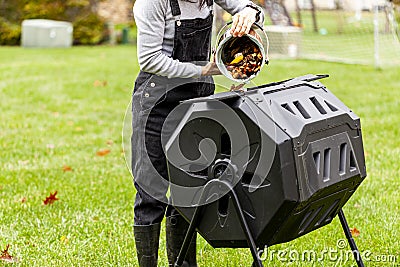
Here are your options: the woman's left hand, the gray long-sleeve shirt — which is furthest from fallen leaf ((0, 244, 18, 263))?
the woman's left hand

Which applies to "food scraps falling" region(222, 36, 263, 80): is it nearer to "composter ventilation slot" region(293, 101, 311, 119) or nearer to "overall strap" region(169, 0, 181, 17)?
"composter ventilation slot" region(293, 101, 311, 119)

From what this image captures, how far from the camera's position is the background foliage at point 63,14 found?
52.5 feet

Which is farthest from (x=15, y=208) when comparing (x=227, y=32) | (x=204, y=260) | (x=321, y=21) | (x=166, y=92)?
(x=321, y=21)

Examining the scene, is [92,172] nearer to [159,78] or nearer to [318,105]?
[159,78]

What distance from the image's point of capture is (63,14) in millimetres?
16438

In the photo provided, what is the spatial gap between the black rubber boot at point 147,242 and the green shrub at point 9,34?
1350 centimetres

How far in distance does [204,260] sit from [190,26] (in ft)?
4.11

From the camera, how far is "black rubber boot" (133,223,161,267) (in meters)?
2.95

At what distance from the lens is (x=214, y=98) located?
235 cm

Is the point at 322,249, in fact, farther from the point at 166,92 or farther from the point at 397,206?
the point at 166,92

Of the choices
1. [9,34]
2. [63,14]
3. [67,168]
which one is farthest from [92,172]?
[63,14]

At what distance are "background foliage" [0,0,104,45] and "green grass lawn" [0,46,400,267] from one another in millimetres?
6079

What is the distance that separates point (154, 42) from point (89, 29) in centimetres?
1383

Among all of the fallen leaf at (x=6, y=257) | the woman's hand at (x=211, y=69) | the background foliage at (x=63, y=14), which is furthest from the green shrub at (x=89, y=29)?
the woman's hand at (x=211, y=69)
